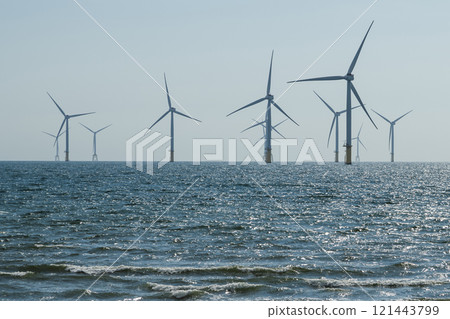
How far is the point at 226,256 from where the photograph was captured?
2514cm

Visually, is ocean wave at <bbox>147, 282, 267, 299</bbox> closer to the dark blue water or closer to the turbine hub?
the dark blue water

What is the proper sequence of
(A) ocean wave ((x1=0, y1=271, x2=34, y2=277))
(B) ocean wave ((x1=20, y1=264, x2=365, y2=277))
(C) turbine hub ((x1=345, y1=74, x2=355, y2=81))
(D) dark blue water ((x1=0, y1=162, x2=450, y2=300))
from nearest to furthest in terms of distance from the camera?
(D) dark blue water ((x1=0, y1=162, x2=450, y2=300)) < (A) ocean wave ((x1=0, y1=271, x2=34, y2=277)) < (B) ocean wave ((x1=20, y1=264, x2=365, y2=277)) < (C) turbine hub ((x1=345, y1=74, x2=355, y2=81))

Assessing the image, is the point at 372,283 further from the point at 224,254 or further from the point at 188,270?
the point at 224,254

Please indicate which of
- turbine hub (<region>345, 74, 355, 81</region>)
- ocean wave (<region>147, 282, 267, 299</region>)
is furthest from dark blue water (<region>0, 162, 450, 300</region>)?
turbine hub (<region>345, 74, 355, 81</region>)

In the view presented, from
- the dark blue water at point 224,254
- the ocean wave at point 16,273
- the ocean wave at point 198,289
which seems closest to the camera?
the ocean wave at point 198,289

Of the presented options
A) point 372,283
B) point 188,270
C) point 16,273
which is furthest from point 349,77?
point 16,273

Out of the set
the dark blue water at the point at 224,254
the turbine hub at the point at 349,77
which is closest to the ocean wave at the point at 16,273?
the dark blue water at the point at 224,254

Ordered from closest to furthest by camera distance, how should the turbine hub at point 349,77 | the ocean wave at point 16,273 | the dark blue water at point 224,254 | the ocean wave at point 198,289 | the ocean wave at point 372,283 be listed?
1. the ocean wave at point 198,289
2. the dark blue water at point 224,254
3. the ocean wave at point 372,283
4. the ocean wave at point 16,273
5. the turbine hub at point 349,77

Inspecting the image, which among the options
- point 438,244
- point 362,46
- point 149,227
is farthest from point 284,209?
point 362,46

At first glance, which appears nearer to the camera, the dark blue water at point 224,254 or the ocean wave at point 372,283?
the dark blue water at point 224,254

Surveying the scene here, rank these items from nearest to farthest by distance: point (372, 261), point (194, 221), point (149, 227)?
point (372, 261)
point (149, 227)
point (194, 221)

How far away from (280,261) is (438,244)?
8963 millimetres

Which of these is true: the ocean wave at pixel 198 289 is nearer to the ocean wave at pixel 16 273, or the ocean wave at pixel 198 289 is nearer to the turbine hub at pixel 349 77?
the ocean wave at pixel 16 273

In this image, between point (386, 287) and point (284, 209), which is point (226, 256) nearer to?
point (386, 287)
